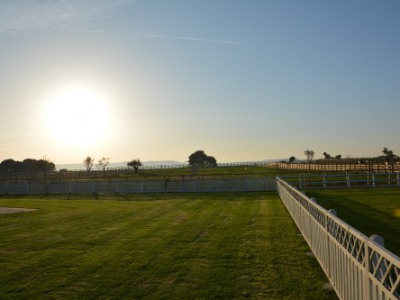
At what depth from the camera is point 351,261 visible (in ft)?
16.4

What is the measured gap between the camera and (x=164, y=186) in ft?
114

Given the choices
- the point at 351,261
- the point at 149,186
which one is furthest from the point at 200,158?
the point at 351,261

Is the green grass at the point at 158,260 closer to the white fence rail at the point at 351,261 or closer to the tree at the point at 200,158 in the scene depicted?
the white fence rail at the point at 351,261

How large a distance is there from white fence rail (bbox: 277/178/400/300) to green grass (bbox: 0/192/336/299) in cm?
58

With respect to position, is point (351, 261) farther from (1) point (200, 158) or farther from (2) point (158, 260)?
(1) point (200, 158)

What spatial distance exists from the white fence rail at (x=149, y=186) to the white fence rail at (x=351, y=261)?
2361 cm

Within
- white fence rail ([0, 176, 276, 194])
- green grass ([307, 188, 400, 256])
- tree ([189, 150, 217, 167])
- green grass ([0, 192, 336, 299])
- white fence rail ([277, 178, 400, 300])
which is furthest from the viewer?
tree ([189, 150, 217, 167])

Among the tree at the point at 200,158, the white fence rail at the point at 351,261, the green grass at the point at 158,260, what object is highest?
the tree at the point at 200,158

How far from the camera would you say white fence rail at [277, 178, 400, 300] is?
3.78m

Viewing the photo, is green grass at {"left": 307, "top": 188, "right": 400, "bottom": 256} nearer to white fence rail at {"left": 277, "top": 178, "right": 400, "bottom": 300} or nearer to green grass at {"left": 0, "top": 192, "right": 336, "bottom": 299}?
green grass at {"left": 0, "top": 192, "right": 336, "bottom": 299}

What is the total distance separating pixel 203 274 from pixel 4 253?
18.4 feet

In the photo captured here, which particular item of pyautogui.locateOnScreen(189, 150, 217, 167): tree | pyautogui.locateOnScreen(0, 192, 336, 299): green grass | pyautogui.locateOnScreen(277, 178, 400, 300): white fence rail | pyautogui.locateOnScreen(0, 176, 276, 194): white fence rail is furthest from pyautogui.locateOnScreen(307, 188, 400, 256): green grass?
pyautogui.locateOnScreen(189, 150, 217, 167): tree

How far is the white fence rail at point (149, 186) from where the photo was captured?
32719mm

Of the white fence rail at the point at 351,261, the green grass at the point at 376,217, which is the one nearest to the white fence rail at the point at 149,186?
the green grass at the point at 376,217
